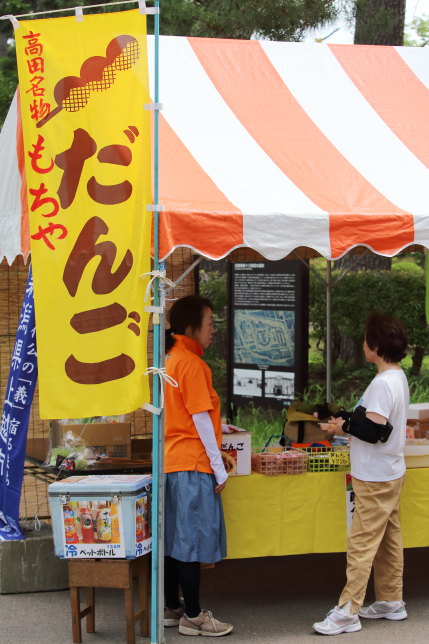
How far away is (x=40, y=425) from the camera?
7938mm

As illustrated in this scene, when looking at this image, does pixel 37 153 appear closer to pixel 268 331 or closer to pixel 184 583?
pixel 184 583

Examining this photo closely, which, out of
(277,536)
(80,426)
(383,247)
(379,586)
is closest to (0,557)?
(80,426)

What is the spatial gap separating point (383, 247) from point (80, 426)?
238cm

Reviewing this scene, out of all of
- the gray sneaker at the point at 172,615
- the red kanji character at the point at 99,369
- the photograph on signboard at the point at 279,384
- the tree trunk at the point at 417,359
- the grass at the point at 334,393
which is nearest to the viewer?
the red kanji character at the point at 99,369

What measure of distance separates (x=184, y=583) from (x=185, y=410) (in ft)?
3.11

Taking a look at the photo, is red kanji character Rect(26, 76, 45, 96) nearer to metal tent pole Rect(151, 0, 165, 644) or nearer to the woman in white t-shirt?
metal tent pole Rect(151, 0, 165, 644)

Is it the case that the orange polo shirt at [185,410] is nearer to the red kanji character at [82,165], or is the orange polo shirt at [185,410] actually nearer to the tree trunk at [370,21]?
the red kanji character at [82,165]

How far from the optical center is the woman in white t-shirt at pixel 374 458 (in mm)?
5008

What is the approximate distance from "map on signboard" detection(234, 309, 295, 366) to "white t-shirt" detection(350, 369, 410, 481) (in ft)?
15.4

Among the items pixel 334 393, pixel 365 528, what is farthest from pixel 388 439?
pixel 334 393

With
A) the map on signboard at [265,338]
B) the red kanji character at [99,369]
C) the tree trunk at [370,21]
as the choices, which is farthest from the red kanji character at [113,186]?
the tree trunk at [370,21]

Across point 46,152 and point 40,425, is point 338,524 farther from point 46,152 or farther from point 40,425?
point 40,425

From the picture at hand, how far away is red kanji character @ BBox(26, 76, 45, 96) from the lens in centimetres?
471

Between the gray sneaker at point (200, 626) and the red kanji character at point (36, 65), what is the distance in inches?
120
